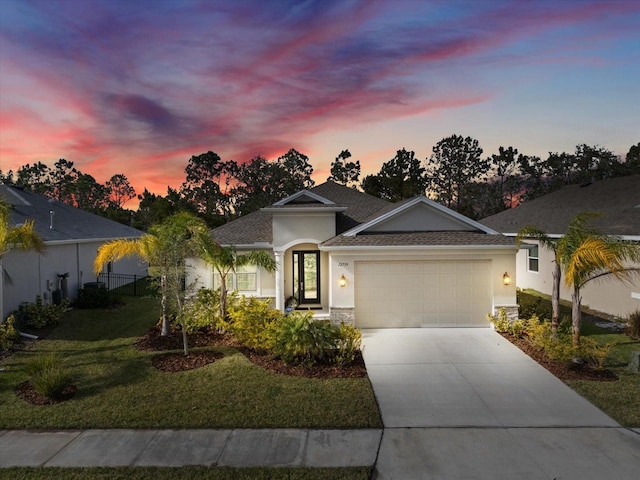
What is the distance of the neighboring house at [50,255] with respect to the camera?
12.4m

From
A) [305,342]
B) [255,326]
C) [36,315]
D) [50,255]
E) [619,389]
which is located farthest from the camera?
[50,255]

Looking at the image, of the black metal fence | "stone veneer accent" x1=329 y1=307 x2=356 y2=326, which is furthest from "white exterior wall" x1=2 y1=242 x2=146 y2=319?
"stone veneer accent" x1=329 y1=307 x2=356 y2=326

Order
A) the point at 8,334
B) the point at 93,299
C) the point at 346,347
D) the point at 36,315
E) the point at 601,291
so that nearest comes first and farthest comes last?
1. the point at 346,347
2. the point at 8,334
3. the point at 36,315
4. the point at 601,291
5. the point at 93,299

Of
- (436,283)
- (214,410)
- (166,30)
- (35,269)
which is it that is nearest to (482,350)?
(436,283)

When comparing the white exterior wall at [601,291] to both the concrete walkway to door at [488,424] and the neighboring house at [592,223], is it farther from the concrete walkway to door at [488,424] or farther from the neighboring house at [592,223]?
the concrete walkway to door at [488,424]

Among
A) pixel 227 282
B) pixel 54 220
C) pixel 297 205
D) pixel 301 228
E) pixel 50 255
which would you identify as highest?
pixel 297 205

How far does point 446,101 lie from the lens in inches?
672

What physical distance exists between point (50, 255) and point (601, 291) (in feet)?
72.9

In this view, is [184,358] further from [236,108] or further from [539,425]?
[236,108]

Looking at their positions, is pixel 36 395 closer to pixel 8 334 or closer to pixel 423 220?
pixel 8 334

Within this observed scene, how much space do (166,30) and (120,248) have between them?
756 cm

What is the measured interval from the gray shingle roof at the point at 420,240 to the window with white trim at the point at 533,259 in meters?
7.68

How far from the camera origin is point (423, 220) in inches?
536

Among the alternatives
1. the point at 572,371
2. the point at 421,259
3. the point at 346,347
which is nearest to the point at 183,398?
the point at 346,347
